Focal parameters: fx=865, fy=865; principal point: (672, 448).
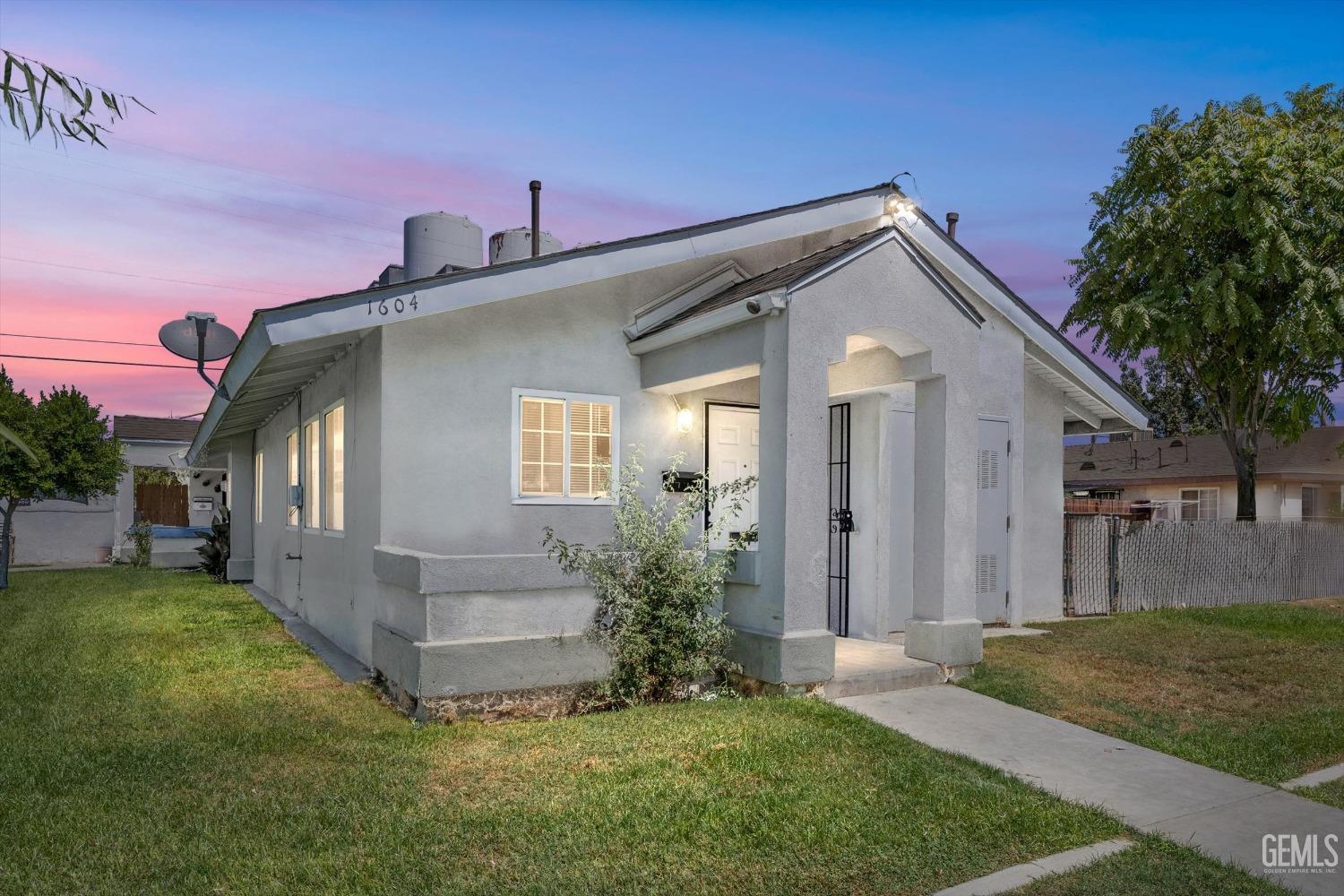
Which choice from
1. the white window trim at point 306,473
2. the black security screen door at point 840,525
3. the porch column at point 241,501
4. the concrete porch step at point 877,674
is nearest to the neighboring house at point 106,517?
the porch column at point 241,501

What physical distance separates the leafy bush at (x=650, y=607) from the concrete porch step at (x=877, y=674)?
3.25 ft

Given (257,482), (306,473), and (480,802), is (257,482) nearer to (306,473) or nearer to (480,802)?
(306,473)

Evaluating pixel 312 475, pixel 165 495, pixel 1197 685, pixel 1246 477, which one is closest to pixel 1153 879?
pixel 1197 685

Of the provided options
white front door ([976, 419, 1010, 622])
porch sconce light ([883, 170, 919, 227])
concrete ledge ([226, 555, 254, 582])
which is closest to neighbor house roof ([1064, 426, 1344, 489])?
white front door ([976, 419, 1010, 622])

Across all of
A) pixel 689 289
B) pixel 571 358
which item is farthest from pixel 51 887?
pixel 689 289

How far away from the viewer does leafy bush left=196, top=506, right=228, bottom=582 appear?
1773 cm

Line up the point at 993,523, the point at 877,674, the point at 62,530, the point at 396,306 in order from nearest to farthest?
1. the point at 396,306
2. the point at 877,674
3. the point at 993,523
4. the point at 62,530

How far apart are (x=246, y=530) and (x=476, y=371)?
12215 mm

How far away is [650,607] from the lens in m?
6.81

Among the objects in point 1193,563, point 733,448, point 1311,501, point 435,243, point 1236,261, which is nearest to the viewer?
point 733,448

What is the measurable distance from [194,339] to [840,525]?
8389mm

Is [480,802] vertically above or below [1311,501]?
below

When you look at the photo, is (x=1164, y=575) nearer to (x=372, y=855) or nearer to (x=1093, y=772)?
(x=1093, y=772)

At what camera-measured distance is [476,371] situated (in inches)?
310
